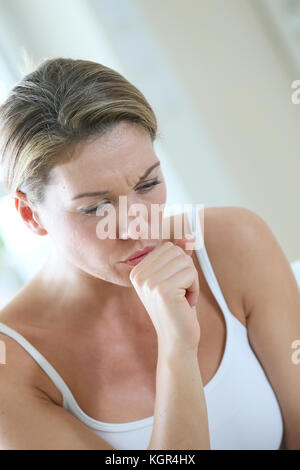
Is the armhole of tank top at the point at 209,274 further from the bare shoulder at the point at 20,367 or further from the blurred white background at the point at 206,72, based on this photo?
the blurred white background at the point at 206,72

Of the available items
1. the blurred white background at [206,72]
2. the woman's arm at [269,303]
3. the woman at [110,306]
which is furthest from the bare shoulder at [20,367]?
the blurred white background at [206,72]

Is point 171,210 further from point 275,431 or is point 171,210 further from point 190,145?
point 275,431

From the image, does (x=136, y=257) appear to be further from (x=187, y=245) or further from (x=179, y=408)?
(x=179, y=408)

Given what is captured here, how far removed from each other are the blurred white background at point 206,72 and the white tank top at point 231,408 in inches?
36.8

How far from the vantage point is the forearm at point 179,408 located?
0.79m

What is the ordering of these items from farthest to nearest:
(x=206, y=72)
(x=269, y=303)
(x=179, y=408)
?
(x=206, y=72)
(x=269, y=303)
(x=179, y=408)

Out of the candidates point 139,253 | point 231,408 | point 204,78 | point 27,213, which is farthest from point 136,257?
point 204,78

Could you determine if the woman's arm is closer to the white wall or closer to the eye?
the eye

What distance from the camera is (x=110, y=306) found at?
109cm

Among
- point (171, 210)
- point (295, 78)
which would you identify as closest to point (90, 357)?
point (171, 210)

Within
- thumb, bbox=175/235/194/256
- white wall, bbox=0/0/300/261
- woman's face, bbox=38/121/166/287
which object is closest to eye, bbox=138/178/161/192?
woman's face, bbox=38/121/166/287

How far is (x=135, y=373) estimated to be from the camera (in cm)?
103

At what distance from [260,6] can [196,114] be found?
1.28 ft

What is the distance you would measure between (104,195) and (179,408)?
1.07ft
